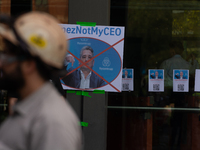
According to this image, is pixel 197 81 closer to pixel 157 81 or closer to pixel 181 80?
pixel 181 80

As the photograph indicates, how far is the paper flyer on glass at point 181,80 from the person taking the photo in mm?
5250

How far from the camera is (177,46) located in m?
5.23

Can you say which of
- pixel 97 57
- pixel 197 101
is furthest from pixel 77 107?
pixel 197 101

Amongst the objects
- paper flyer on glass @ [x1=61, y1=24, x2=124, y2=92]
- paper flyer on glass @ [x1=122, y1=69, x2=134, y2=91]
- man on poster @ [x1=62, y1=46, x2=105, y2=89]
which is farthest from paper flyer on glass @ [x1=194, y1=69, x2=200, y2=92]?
man on poster @ [x1=62, y1=46, x2=105, y2=89]

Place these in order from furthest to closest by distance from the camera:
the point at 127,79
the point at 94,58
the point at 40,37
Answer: the point at 127,79 → the point at 94,58 → the point at 40,37

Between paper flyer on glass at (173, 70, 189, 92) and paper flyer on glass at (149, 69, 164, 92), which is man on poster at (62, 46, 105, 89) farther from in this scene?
paper flyer on glass at (173, 70, 189, 92)

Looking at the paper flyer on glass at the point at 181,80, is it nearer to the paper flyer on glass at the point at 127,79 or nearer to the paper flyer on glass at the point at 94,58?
the paper flyer on glass at the point at 127,79

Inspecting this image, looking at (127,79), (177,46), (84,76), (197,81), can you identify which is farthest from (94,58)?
(197,81)

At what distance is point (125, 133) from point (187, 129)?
0.96 meters

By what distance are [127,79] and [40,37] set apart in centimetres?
378

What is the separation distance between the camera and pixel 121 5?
16.9ft

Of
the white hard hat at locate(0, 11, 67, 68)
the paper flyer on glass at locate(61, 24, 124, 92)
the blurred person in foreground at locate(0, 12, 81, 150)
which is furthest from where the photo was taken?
the paper flyer on glass at locate(61, 24, 124, 92)

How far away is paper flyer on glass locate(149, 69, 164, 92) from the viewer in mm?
5230

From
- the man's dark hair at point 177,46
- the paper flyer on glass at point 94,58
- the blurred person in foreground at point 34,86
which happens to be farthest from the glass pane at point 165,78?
the blurred person in foreground at point 34,86
